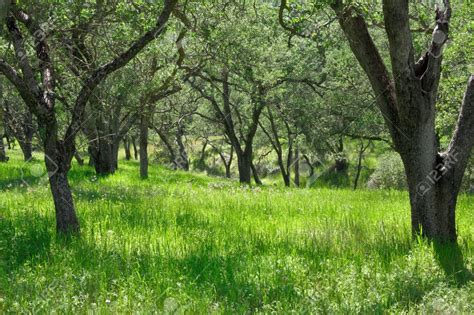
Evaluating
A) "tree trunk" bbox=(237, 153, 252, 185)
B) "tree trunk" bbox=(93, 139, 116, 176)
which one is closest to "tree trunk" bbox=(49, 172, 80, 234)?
"tree trunk" bbox=(93, 139, 116, 176)

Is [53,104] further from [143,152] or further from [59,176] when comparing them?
[143,152]

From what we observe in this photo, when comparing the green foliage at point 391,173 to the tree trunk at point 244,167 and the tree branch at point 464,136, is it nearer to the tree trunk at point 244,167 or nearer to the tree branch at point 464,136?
the tree trunk at point 244,167

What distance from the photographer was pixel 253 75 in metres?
21.1

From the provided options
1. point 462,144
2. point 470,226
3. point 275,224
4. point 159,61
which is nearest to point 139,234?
point 275,224

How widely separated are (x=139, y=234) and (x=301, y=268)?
278 centimetres

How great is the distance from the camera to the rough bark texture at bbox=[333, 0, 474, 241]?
19.7 ft

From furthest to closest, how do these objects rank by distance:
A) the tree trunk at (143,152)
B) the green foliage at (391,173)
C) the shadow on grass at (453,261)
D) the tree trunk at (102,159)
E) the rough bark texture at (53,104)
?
1. the green foliage at (391,173)
2. the tree trunk at (143,152)
3. the tree trunk at (102,159)
4. the rough bark texture at (53,104)
5. the shadow on grass at (453,261)

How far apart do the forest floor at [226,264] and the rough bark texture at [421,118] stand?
22.0 inches

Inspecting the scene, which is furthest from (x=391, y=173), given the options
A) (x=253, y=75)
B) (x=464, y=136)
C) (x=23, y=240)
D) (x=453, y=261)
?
(x=23, y=240)

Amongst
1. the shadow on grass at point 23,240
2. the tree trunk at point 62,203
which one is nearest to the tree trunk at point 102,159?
the shadow on grass at point 23,240

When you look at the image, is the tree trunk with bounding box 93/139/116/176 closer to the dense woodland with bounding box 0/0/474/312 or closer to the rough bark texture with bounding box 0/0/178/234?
the dense woodland with bounding box 0/0/474/312

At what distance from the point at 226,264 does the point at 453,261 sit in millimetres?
2823

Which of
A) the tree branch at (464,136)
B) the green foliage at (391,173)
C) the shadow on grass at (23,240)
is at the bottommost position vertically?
the green foliage at (391,173)

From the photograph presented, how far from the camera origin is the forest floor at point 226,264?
4.23 meters
